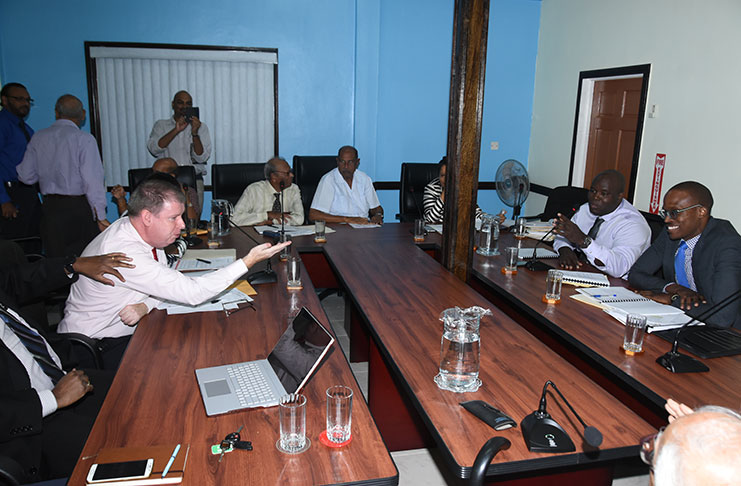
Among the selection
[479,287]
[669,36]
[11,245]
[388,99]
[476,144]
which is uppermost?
[669,36]

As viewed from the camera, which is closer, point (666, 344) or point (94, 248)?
point (666, 344)

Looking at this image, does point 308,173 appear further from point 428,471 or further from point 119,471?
point 119,471

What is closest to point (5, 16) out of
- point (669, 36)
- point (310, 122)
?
point (310, 122)

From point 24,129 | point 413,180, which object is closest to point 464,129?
point 413,180

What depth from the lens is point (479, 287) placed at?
3229 mm

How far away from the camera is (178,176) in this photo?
4.11 meters

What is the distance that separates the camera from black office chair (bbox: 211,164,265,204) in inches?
173

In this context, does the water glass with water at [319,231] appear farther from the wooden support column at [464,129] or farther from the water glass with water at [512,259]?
the water glass with water at [512,259]

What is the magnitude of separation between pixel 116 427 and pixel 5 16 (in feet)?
16.7

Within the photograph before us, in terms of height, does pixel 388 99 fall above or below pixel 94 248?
above

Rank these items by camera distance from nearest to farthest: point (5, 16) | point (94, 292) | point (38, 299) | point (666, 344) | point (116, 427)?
point (116, 427) → point (666, 344) → point (94, 292) → point (38, 299) → point (5, 16)

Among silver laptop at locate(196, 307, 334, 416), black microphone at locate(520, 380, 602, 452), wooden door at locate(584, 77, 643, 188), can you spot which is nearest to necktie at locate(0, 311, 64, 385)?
silver laptop at locate(196, 307, 334, 416)

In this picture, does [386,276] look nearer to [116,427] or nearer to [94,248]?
[94,248]

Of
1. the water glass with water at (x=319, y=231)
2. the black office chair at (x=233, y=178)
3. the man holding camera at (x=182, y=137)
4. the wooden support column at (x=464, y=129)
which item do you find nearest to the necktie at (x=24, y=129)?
the man holding camera at (x=182, y=137)
